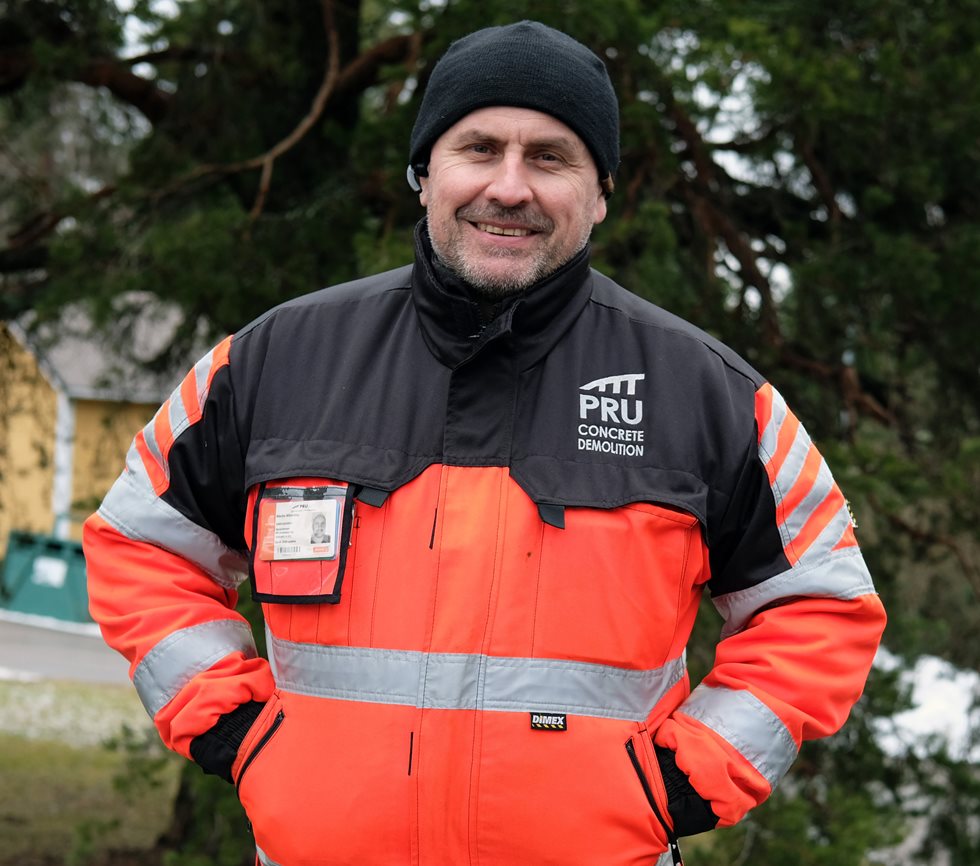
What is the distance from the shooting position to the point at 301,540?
226 cm

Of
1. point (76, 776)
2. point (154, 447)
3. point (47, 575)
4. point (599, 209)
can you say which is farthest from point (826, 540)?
point (47, 575)

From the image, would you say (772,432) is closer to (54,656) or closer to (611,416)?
(611,416)

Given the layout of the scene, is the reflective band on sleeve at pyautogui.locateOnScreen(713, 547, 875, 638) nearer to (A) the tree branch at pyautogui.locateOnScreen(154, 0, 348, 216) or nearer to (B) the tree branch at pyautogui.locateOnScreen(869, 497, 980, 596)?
(B) the tree branch at pyautogui.locateOnScreen(869, 497, 980, 596)

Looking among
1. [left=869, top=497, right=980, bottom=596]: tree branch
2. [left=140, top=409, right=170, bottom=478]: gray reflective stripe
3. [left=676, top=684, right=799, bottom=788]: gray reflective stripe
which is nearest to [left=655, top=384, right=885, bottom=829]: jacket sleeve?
[left=676, top=684, right=799, bottom=788]: gray reflective stripe

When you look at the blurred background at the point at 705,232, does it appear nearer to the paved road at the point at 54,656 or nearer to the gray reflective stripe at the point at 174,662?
the gray reflective stripe at the point at 174,662

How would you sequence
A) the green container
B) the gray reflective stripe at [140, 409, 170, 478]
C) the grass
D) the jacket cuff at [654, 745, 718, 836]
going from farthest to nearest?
the green container < the grass < the gray reflective stripe at [140, 409, 170, 478] < the jacket cuff at [654, 745, 718, 836]

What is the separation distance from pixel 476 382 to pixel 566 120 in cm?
51

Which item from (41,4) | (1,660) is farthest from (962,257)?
(1,660)

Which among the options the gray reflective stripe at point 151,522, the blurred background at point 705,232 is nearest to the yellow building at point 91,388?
the blurred background at point 705,232

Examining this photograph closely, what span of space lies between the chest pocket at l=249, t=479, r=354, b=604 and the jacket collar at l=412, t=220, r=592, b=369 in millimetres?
327

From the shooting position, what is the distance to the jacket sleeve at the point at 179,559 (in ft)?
7.93

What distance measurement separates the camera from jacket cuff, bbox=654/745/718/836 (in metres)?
2.27

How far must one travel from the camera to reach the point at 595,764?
220cm

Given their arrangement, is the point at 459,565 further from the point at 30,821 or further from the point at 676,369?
the point at 30,821
